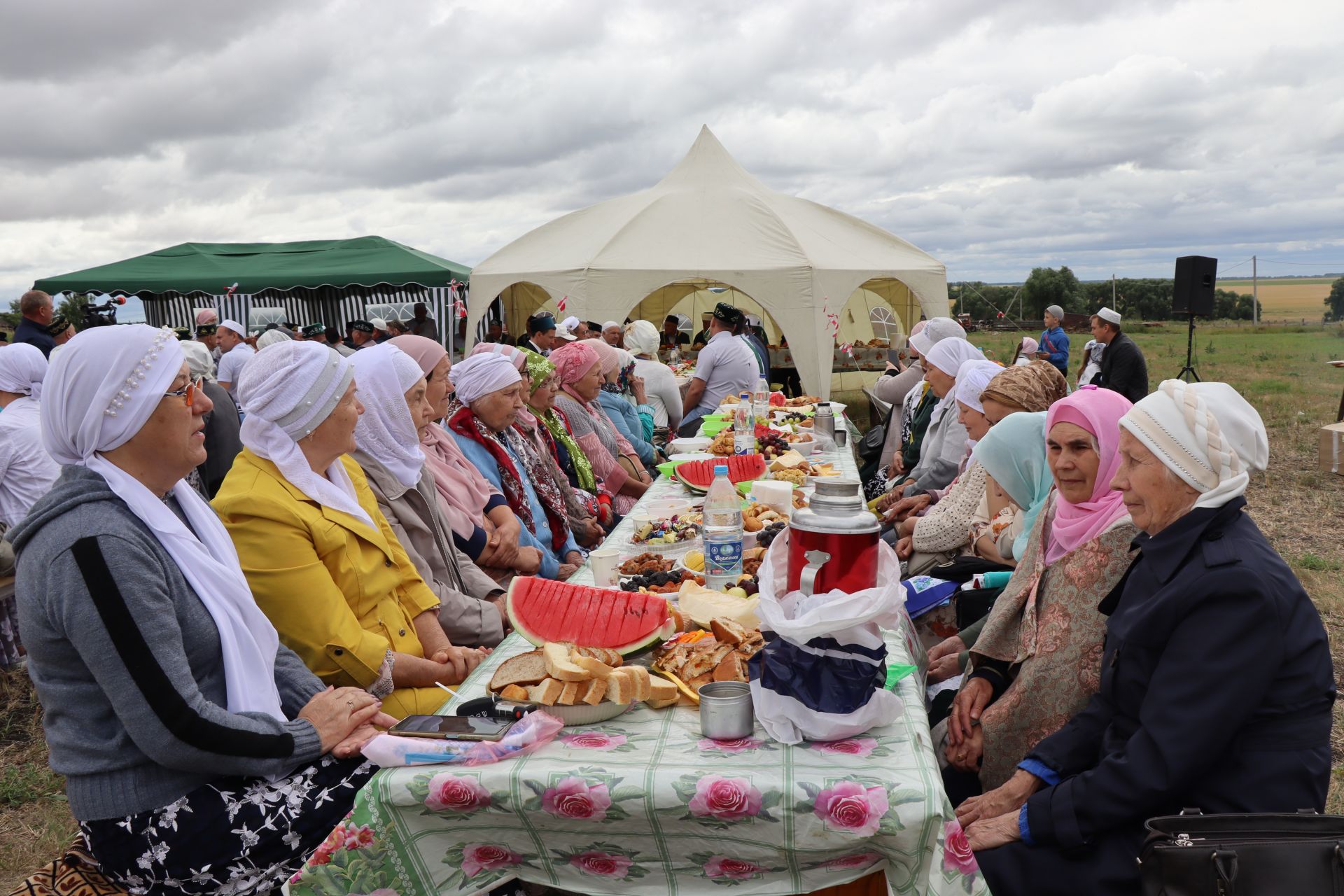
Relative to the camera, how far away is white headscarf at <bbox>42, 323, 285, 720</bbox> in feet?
6.27

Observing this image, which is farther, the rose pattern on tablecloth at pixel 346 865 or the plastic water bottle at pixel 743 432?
the plastic water bottle at pixel 743 432

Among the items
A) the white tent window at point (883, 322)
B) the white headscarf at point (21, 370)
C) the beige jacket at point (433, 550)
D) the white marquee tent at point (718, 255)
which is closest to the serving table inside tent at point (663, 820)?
the beige jacket at point (433, 550)

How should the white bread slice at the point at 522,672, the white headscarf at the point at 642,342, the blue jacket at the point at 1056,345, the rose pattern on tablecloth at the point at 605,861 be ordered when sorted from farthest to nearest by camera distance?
the blue jacket at the point at 1056,345, the white headscarf at the point at 642,342, the white bread slice at the point at 522,672, the rose pattern on tablecloth at the point at 605,861

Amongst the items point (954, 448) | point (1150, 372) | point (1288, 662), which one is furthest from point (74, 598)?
point (1150, 372)

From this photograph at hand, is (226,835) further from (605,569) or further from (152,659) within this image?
(605,569)

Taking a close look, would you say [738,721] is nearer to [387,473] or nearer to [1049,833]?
[1049,833]

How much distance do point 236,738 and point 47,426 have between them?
77 centimetres

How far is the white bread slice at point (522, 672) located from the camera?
6.49 feet

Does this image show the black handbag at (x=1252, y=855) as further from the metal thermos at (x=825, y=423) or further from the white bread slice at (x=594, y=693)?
the metal thermos at (x=825, y=423)

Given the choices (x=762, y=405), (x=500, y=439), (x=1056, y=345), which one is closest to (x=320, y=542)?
(x=500, y=439)

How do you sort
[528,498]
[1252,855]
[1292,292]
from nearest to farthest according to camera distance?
[1252,855] < [528,498] < [1292,292]

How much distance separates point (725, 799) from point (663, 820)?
5.3 inches

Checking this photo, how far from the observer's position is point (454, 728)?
1.83m

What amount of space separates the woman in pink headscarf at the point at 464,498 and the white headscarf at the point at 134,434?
A: 1540mm
